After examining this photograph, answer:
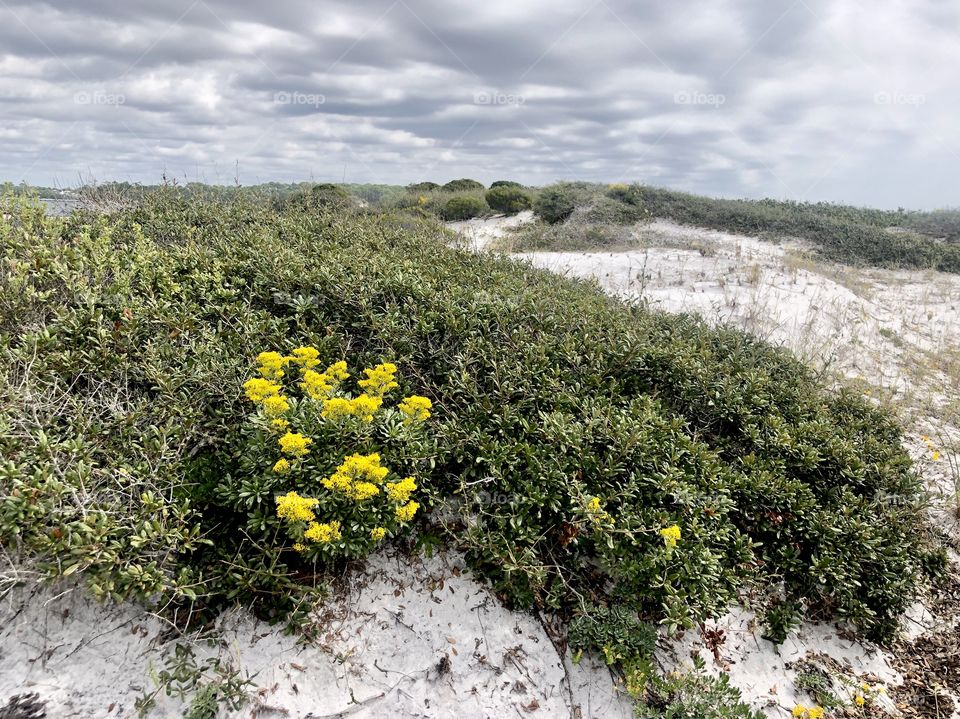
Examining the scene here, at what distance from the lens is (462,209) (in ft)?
68.3

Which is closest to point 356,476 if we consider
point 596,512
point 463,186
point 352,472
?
point 352,472

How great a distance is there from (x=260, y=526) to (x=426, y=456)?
982mm

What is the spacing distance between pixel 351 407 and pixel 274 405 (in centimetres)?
41

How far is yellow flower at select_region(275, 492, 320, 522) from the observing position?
104 inches

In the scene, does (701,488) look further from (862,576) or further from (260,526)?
(260,526)

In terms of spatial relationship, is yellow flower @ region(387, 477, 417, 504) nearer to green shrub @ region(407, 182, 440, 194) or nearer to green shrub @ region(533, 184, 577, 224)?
green shrub @ region(533, 184, 577, 224)

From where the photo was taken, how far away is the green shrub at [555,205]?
741 inches

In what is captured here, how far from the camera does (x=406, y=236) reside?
24.5 ft

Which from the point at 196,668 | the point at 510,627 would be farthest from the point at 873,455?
the point at 196,668

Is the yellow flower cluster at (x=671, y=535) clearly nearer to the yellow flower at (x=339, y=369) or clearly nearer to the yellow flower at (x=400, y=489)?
the yellow flower at (x=400, y=489)

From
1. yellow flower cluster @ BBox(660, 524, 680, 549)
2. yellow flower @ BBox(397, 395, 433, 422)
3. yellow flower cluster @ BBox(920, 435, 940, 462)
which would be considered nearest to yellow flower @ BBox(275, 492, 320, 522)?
yellow flower @ BBox(397, 395, 433, 422)

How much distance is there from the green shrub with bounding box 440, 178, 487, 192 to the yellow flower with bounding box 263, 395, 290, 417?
24.1m

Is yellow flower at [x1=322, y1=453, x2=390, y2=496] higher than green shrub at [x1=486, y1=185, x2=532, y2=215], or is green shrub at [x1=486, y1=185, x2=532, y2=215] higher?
green shrub at [x1=486, y1=185, x2=532, y2=215]

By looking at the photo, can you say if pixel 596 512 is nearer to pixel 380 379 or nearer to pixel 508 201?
pixel 380 379
